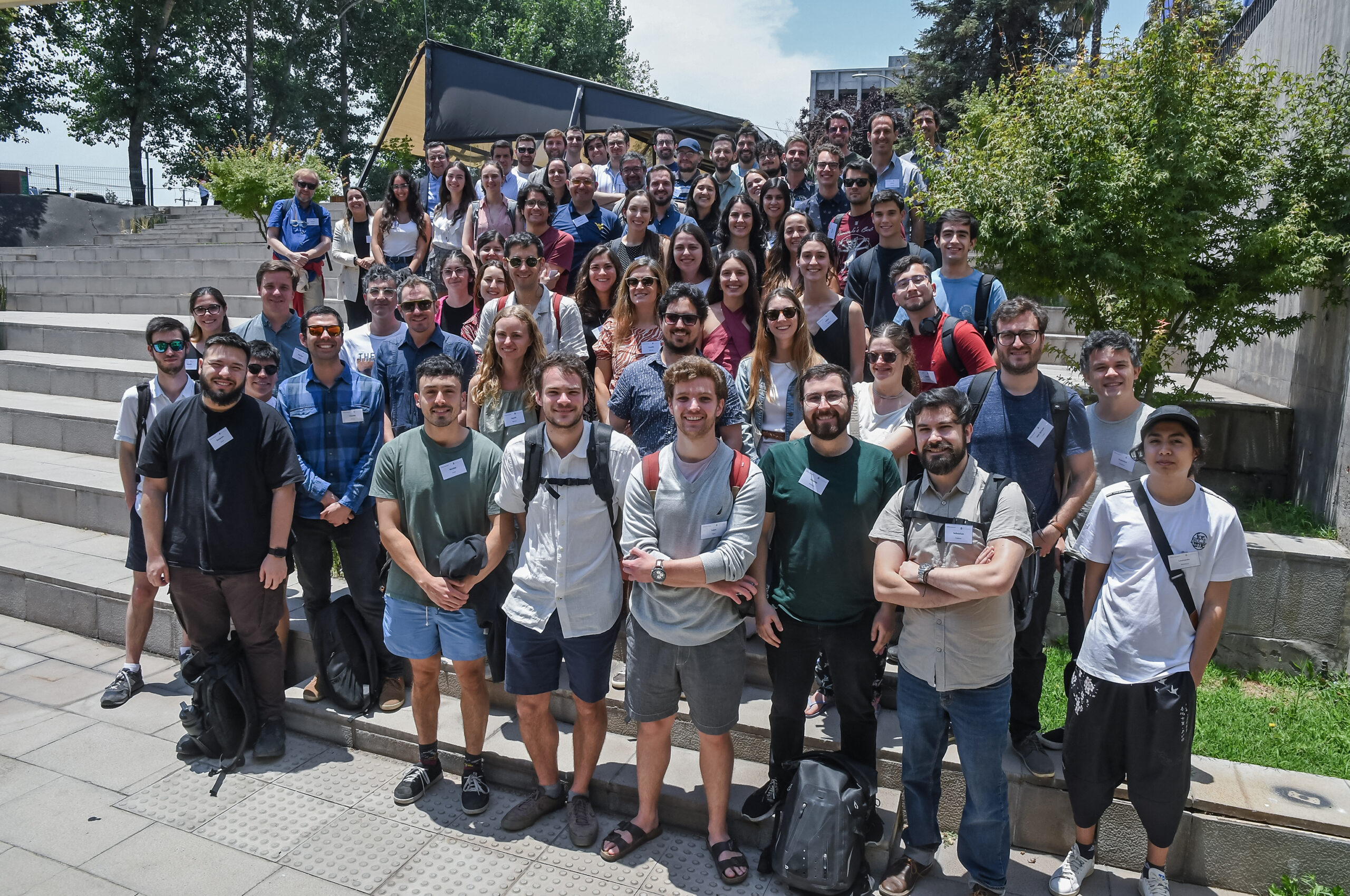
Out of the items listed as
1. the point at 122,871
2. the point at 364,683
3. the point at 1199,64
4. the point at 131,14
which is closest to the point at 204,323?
the point at 364,683

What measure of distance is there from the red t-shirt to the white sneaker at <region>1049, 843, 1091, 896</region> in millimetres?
2377

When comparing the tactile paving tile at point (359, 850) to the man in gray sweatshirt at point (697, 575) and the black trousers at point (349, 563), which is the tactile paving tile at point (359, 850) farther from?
the man in gray sweatshirt at point (697, 575)

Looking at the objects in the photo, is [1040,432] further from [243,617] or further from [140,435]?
[140,435]

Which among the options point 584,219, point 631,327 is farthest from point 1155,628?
point 584,219

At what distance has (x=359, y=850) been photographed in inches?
154

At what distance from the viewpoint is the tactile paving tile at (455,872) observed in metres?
3.63

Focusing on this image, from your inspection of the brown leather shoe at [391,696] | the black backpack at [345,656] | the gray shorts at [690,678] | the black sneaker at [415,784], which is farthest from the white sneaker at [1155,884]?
the black backpack at [345,656]

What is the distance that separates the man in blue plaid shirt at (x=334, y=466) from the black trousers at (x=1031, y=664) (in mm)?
3427

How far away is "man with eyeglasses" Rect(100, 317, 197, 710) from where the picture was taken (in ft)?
17.0

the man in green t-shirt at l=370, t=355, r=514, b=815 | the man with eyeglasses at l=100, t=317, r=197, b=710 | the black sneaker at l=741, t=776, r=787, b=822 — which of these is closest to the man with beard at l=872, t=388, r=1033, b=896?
the black sneaker at l=741, t=776, r=787, b=822

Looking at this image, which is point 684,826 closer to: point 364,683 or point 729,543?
point 729,543

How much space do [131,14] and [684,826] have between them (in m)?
36.1

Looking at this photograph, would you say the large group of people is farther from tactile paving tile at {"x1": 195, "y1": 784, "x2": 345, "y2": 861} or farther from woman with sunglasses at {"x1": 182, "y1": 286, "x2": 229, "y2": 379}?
tactile paving tile at {"x1": 195, "y1": 784, "x2": 345, "y2": 861}

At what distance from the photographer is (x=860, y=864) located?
3.52 m
